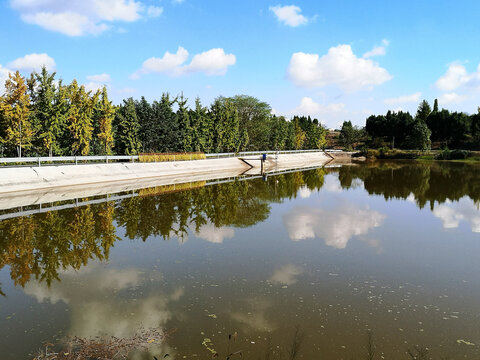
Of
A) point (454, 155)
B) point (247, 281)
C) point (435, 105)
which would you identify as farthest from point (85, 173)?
point (435, 105)

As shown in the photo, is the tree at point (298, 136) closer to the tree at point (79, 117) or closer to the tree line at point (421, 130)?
the tree line at point (421, 130)

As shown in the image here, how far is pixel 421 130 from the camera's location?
8762cm

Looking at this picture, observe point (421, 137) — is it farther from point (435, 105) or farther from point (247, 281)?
point (247, 281)

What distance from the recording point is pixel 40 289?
9.33 m

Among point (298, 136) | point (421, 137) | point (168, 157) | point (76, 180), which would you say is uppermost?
point (298, 136)

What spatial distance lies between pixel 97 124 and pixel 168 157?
10.9 meters

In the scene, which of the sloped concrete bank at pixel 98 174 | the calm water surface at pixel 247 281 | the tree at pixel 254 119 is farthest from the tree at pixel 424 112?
the calm water surface at pixel 247 281

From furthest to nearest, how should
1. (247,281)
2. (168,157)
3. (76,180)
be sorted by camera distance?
(168,157) < (76,180) < (247,281)

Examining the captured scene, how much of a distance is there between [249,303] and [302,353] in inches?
89.3

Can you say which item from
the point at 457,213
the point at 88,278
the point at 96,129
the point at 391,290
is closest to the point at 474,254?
the point at 391,290

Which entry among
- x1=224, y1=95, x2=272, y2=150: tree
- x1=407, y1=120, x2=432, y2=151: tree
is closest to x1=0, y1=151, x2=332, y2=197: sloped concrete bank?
x1=224, y1=95, x2=272, y2=150: tree

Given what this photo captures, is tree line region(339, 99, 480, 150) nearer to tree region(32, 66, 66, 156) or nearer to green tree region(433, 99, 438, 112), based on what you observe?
green tree region(433, 99, 438, 112)

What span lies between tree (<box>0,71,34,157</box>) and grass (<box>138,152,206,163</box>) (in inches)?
501

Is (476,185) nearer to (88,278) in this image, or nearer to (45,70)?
(88,278)
